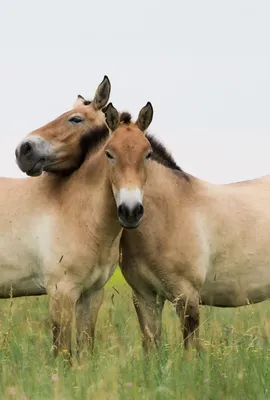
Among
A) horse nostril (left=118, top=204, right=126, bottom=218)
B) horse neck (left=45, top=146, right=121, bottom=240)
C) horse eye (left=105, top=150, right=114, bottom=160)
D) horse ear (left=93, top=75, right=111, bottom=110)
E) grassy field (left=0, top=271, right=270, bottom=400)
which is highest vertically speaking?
horse ear (left=93, top=75, right=111, bottom=110)

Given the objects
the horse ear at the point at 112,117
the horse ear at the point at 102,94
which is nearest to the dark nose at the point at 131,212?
the horse ear at the point at 112,117

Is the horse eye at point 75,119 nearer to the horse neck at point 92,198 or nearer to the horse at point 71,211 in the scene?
the horse at point 71,211

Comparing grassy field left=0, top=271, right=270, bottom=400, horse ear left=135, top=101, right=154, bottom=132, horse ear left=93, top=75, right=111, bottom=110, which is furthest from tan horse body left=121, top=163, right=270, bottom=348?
horse ear left=93, top=75, right=111, bottom=110

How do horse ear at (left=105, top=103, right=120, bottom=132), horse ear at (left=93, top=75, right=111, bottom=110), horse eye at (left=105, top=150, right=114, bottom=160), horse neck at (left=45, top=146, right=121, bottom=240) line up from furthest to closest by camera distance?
horse ear at (left=93, top=75, right=111, bottom=110), horse neck at (left=45, top=146, right=121, bottom=240), horse ear at (left=105, top=103, right=120, bottom=132), horse eye at (left=105, top=150, right=114, bottom=160)

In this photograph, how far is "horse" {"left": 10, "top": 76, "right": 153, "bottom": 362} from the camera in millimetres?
6059

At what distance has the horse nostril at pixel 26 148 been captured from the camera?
6.82 metres

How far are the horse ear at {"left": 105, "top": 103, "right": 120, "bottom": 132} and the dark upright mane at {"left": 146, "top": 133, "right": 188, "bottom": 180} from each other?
65cm

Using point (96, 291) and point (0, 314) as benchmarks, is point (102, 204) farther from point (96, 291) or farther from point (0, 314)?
point (0, 314)

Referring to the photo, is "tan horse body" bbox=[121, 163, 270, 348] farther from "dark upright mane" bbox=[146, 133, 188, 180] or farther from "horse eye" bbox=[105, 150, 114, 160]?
"horse eye" bbox=[105, 150, 114, 160]

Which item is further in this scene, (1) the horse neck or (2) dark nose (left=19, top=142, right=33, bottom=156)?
(2) dark nose (left=19, top=142, right=33, bottom=156)

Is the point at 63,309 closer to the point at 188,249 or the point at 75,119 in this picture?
the point at 188,249

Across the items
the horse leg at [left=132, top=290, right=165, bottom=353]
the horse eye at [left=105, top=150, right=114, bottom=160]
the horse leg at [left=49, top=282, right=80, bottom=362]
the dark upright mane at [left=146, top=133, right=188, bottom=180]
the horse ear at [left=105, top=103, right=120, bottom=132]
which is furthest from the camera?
the dark upright mane at [left=146, top=133, right=188, bottom=180]

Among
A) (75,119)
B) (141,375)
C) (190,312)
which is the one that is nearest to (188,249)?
(190,312)

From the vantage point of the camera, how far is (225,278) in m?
7.21
